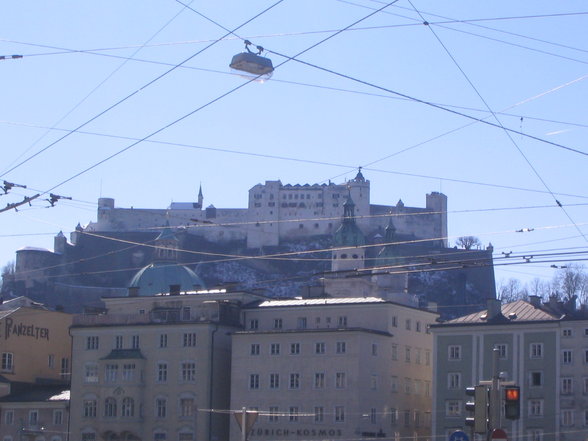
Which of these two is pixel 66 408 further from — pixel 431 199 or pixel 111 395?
pixel 431 199

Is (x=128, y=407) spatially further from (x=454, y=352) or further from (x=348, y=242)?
(x=348, y=242)

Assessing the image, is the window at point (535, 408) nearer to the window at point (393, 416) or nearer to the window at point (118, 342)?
the window at point (393, 416)

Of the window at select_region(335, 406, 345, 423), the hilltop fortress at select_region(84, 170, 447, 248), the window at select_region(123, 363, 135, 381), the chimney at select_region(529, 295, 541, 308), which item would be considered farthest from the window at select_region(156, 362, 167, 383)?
the hilltop fortress at select_region(84, 170, 447, 248)

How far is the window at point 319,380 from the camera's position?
60906 millimetres

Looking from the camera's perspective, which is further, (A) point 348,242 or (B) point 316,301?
(A) point 348,242

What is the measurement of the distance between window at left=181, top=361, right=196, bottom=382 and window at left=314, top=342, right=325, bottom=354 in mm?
6728

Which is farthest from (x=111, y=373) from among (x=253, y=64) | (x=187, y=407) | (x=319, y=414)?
(x=253, y=64)

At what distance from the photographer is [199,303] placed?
224 feet


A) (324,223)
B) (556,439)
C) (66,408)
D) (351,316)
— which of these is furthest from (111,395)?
(324,223)

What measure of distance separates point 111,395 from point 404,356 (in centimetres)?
1580

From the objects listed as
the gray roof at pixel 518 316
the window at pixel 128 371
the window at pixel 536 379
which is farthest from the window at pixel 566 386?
the window at pixel 128 371

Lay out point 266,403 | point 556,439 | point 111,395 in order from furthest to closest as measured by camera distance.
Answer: point 111,395, point 266,403, point 556,439

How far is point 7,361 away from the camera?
231ft

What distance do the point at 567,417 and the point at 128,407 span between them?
23131 mm
